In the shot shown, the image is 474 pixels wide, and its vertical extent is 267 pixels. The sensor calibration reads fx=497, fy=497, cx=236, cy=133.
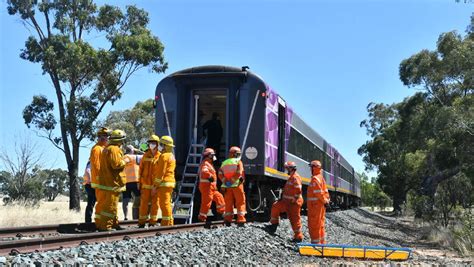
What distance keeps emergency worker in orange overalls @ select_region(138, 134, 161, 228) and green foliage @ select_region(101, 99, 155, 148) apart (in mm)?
32411

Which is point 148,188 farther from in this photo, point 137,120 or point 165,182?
point 137,120

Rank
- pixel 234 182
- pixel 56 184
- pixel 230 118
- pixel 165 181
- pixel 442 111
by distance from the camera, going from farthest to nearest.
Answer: pixel 56 184 < pixel 442 111 < pixel 230 118 < pixel 234 182 < pixel 165 181

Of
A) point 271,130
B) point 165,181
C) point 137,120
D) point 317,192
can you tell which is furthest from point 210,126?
point 137,120

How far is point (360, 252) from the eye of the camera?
834 centimetres

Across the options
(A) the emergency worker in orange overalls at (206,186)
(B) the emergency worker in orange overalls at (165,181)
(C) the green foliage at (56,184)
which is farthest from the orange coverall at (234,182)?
(C) the green foliage at (56,184)

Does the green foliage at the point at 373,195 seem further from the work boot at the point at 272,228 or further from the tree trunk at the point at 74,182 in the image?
the work boot at the point at 272,228

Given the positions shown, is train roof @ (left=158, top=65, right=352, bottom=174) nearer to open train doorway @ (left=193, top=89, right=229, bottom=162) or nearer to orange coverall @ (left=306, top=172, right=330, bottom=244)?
open train doorway @ (left=193, top=89, right=229, bottom=162)

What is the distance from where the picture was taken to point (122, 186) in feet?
27.2

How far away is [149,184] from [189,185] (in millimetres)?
1446

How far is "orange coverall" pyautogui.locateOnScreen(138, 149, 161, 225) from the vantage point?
30.0 feet

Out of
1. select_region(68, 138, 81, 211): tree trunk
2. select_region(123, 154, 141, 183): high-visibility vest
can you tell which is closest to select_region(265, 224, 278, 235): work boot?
select_region(123, 154, 141, 183): high-visibility vest

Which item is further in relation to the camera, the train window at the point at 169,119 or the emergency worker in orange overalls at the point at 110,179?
the train window at the point at 169,119

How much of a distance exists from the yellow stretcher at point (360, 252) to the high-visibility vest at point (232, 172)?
2.01 m

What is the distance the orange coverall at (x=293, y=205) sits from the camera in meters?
9.94
